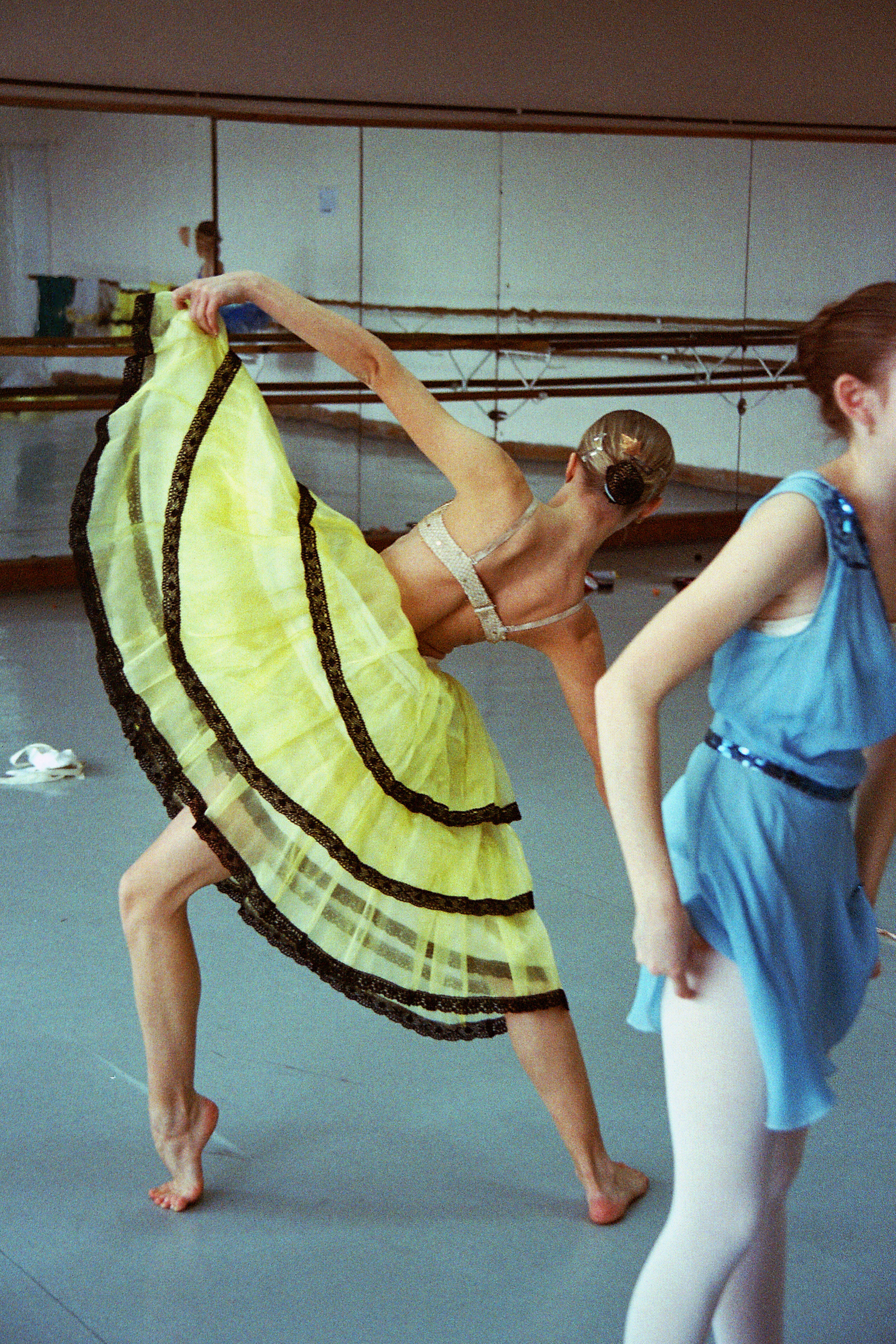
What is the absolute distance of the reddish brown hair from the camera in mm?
1400

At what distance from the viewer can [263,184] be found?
7105 millimetres

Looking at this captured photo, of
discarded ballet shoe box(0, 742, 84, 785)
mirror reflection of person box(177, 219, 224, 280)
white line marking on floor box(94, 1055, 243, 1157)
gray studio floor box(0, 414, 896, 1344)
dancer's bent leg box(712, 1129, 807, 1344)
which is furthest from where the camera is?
mirror reflection of person box(177, 219, 224, 280)

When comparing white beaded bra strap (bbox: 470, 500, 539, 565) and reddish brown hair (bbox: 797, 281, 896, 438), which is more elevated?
reddish brown hair (bbox: 797, 281, 896, 438)

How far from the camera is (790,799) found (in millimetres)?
1422

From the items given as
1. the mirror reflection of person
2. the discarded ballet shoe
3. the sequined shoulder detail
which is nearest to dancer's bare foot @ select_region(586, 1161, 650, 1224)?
the sequined shoulder detail

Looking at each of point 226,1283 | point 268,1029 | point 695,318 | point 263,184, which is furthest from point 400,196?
point 226,1283

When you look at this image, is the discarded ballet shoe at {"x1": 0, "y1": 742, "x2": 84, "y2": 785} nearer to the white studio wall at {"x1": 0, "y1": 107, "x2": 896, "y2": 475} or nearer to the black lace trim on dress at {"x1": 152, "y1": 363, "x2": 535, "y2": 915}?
the black lace trim on dress at {"x1": 152, "y1": 363, "x2": 535, "y2": 915}

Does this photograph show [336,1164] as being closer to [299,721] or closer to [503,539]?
[299,721]

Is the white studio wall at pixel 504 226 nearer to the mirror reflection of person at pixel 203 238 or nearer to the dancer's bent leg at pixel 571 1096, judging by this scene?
the mirror reflection of person at pixel 203 238

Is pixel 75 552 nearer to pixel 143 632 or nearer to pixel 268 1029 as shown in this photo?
pixel 143 632

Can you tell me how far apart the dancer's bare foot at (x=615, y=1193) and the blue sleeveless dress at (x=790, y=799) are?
885 mm

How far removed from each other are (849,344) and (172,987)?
1.34 m

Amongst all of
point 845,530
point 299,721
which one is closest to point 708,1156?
point 845,530

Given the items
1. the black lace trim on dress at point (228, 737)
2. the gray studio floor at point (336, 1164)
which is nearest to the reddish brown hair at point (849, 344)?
the black lace trim on dress at point (228, 737)
